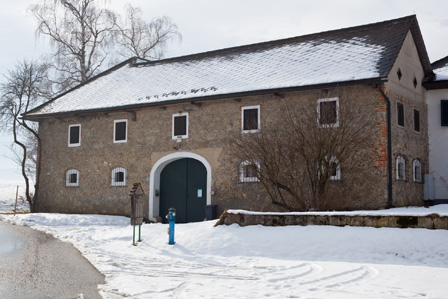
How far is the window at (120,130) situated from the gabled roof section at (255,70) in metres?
0.74

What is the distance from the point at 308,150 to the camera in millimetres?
15742

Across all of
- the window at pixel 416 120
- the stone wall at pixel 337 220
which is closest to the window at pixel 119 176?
the stone wall at pixel 337 220

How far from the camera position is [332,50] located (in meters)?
20.1

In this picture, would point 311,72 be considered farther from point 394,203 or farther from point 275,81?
point 394,203

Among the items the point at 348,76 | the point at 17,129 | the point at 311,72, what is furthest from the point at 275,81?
the point at 17,129

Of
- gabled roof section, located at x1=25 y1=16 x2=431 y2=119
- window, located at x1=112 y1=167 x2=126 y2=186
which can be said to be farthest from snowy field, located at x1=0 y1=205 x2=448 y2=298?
window, located at x1=112 y1=167 x2=126 y2=186

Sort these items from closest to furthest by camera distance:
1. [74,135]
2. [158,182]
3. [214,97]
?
[214,97]
[158,182]
[74,135]

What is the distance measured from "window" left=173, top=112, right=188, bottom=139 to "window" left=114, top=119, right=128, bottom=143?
2.40 metres

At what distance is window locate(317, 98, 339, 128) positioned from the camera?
1601cm

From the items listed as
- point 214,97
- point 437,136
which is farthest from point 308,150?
point 437,136

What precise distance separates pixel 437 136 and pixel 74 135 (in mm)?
15067

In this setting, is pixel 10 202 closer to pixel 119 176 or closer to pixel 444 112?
pixel 119 176

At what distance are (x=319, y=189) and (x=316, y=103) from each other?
3.51 metres

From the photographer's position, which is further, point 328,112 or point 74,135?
point 74,135
